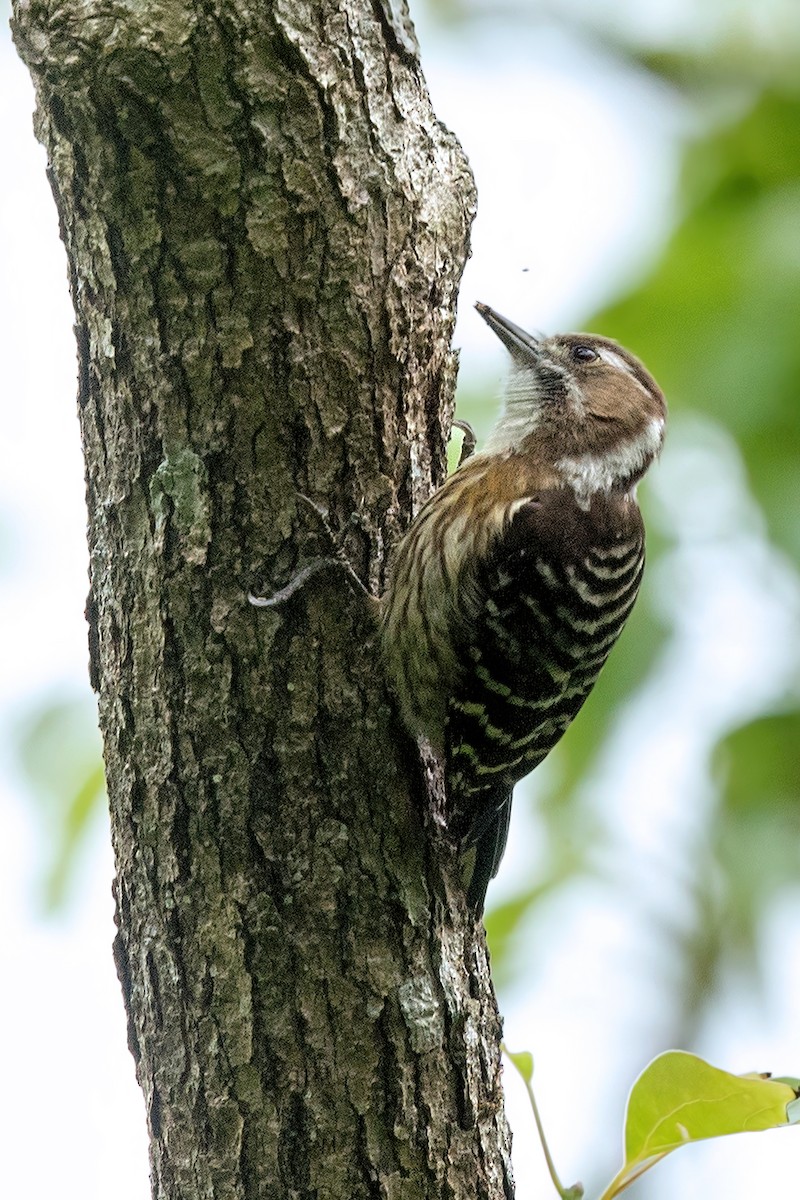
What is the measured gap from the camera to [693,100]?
3.68 m

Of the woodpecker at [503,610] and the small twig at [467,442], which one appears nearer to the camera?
the woodpecker at [503,610]

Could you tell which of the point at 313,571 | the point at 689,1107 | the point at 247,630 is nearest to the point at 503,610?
the point at 313,571

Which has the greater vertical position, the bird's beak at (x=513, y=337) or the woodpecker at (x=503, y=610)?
the bird's beak at (x=513, y=337)

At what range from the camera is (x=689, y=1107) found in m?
2.26

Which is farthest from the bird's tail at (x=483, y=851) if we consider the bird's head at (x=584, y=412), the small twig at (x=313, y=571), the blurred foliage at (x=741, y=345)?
the bird's head at (x=584, y=412)

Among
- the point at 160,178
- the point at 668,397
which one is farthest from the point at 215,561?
the point at 668,397

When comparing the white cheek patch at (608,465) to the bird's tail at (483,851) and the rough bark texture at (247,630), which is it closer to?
the bird's tail at (483,851)

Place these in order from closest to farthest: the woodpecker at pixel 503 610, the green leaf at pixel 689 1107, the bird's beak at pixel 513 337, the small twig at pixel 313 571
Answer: the green leaf at pixel 689 1107, the small twig at pixel 313 571, the woodpecker at pixel 503 610, the bird's beak at pixel 513 337

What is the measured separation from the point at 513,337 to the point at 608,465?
21.6 inches

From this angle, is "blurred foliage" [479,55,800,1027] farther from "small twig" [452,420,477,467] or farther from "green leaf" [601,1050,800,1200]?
"green leaf" [601,1050,800,1200]

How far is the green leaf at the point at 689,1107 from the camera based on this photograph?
7.30ft

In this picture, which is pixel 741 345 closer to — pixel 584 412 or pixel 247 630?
pixel 584 412

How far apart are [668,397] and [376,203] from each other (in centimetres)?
102

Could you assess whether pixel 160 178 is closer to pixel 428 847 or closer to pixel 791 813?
pixel 428 847
